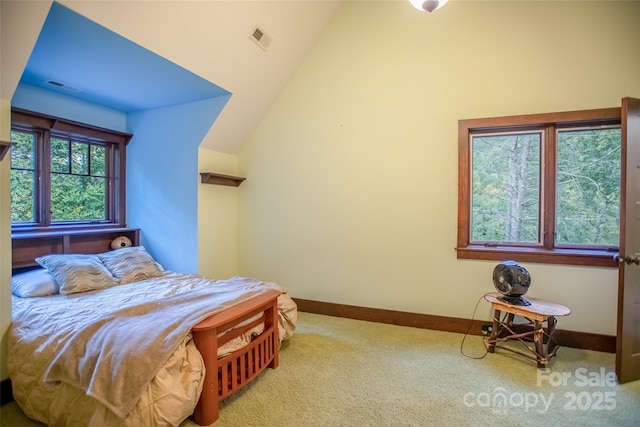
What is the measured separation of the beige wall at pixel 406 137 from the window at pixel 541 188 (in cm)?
12

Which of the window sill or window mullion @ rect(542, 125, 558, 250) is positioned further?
window mullion @ rect(542, 125, 558, 250)

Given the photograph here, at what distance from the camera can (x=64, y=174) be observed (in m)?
3.30

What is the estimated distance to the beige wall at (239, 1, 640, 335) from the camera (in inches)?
106

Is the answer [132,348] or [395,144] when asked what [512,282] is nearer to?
[395,144]

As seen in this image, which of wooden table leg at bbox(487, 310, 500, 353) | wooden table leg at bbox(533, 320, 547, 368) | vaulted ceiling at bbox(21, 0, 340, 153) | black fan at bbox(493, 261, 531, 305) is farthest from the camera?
wooden table leg at bbox(487, 310, 500, 353)

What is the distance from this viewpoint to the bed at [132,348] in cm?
154

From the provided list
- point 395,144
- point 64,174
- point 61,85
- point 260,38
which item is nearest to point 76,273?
point 64,174

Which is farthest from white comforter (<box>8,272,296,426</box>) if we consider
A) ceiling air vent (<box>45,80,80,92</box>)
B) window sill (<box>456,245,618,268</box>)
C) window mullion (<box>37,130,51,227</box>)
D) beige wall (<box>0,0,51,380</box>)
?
window sill (<box>456,245,618,268</box>)

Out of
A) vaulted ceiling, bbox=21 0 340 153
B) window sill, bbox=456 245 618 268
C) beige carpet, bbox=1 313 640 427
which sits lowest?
beige carpet, bbox=1 313 640 427

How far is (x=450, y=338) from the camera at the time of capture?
293 centimetres

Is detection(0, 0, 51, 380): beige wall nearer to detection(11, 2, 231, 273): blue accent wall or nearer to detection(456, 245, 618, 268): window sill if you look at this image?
detection(11, 2, 231, 273): blue accent wall

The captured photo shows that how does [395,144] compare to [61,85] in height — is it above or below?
below

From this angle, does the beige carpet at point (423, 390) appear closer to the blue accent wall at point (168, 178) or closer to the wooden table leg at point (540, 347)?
the wooden table leg at point (540, 347)

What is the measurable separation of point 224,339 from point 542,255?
285 cm
